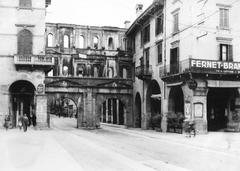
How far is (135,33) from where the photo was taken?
42.0 m

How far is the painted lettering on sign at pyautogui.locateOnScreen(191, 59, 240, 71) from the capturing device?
26.3 meters

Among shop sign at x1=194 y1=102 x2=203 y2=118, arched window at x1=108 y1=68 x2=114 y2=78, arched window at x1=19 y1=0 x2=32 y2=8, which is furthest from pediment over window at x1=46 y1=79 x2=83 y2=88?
shop sign at x1=194 y1=102 x2=203 y2=118

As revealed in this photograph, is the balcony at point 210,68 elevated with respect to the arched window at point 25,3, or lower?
lower

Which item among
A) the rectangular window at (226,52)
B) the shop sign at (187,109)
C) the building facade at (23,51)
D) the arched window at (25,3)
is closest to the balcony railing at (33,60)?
the building facade at (23,51)

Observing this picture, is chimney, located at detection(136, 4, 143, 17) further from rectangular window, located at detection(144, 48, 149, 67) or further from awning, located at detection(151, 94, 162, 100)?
awning, located at detection(151, 94, 162, 100)

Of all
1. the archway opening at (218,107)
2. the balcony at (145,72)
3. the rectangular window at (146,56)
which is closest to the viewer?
the archway opening at (218,107)

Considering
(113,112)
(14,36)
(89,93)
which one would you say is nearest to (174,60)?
(89,93)

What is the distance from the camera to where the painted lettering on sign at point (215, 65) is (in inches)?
1035

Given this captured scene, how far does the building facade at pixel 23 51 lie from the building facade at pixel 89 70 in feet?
17.2

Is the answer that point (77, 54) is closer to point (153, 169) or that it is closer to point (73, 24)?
point (73, 24)

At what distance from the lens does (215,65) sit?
1050 inches

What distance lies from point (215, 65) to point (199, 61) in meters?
1.24

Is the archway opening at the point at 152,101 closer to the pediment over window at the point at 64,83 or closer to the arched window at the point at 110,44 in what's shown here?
the pediment over window at the point at 64,83

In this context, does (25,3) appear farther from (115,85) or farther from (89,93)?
(115,85)
